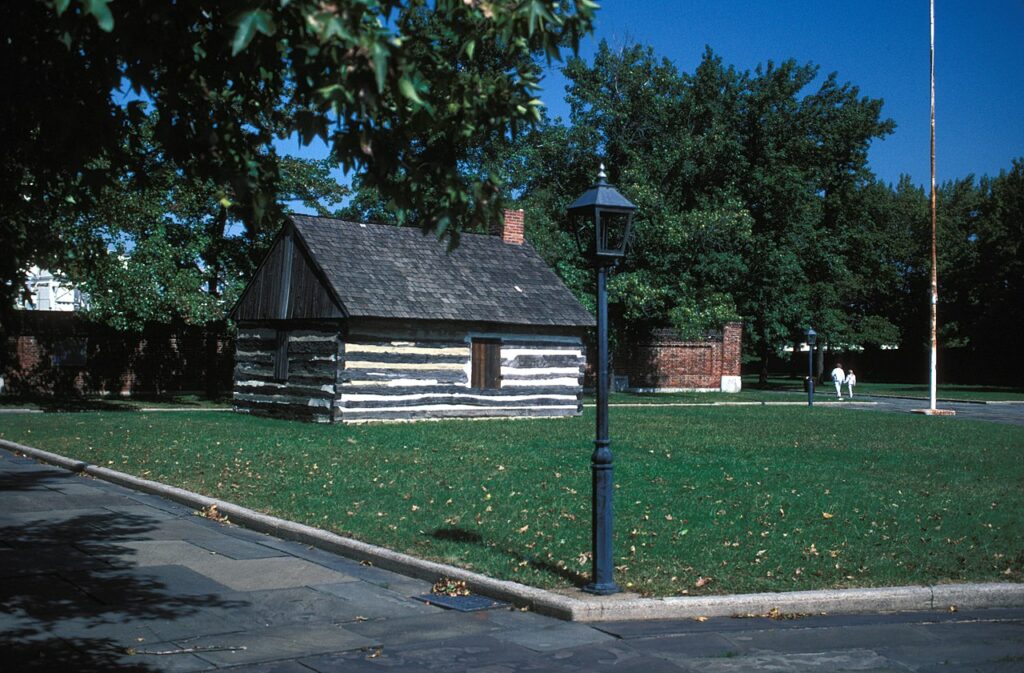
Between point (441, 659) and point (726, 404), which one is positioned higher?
point (726, 404)

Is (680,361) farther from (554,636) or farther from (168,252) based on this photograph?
(554,636)

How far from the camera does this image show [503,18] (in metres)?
4.95

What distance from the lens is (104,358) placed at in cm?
3528

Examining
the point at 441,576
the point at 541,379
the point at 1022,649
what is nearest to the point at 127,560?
the point at 441,576

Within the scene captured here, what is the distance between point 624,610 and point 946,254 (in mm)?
70864

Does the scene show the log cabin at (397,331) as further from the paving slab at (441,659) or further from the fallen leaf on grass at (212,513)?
the paving slab at (441,659)

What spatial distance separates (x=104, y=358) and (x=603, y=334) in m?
30.9

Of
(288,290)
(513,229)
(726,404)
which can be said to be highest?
(513,229)

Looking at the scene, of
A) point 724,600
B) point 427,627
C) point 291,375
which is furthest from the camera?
point 291,375

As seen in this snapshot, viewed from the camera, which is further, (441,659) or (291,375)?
(291,375)

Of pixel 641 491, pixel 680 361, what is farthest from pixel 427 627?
pixel 680 361

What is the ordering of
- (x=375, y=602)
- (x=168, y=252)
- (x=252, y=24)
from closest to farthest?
(x=252, y=24) < (x=375, y=602) < (x=168, y=252)

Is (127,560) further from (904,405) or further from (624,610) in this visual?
(904,405)

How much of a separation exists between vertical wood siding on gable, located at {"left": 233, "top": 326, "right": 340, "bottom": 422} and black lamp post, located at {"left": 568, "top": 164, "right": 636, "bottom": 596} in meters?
16.7
